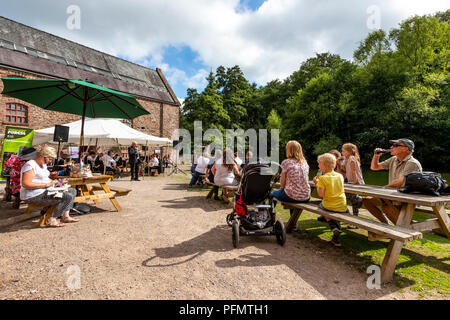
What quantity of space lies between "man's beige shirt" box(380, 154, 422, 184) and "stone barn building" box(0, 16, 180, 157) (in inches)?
552

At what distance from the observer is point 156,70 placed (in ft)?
109

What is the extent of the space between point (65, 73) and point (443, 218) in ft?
86.1

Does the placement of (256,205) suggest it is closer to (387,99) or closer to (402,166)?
(402,166)

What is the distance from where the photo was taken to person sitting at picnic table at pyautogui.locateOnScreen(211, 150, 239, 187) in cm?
688

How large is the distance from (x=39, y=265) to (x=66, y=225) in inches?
70.1

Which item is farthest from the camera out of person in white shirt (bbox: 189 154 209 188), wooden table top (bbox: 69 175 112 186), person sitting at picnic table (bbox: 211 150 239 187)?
person in white shirt (bbox: 189 154 209 188)

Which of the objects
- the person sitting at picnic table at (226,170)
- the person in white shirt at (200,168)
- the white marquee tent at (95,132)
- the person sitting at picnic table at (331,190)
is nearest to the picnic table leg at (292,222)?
the person sitting at picnic table at (331,190)

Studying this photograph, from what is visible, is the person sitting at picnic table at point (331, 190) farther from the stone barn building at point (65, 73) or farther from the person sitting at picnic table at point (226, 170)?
the stone barn building at point (65, 73)

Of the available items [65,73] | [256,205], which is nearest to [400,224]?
[256,205]

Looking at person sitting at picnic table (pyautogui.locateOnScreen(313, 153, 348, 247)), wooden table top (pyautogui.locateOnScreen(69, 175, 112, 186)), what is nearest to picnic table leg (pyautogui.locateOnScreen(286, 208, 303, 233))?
person sitting at picnic table (pyautogui.locateOnScreen(313, 153, 348, 247))

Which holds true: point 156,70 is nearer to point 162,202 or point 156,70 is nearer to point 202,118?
point 202,118

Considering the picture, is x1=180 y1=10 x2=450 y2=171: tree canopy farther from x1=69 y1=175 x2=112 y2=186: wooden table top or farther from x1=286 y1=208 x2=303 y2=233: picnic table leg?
x1=69 y1=175 x2=112 y2=186: wooden table top

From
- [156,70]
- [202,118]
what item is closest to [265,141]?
[202,118]

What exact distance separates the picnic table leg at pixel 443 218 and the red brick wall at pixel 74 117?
2316 centimetres
